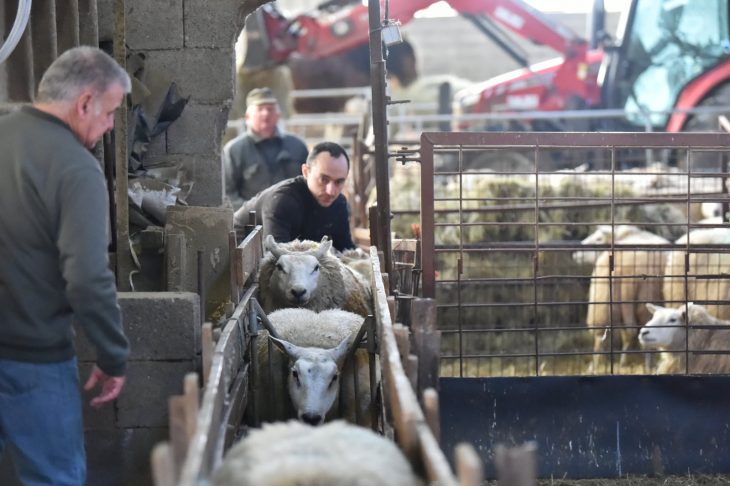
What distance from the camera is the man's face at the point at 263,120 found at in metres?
11.1

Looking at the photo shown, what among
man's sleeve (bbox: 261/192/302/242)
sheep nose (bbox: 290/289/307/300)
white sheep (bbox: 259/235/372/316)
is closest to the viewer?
sheep nose (bbox: 290/289/307/300)

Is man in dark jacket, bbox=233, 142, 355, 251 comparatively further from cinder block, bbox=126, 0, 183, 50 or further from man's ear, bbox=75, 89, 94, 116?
man's ear, bbox=75, 89, 94, 116

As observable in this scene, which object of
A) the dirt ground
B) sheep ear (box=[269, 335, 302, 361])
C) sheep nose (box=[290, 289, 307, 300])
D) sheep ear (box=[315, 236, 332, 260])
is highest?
sheep ear (box=[315, 236, 332, 260])

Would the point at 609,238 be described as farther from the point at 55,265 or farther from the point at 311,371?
the point at 55,265

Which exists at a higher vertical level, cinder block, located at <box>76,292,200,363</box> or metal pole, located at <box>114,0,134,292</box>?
metal pole, located at <box>114,0,134,292</box>

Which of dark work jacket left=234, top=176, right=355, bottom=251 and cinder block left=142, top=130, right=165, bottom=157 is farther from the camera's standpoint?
dark work jacket left=234, top=176, right=355, bottom=251

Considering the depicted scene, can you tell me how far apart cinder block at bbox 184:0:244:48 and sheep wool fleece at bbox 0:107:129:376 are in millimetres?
3841

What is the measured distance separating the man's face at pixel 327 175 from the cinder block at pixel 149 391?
2.74 m

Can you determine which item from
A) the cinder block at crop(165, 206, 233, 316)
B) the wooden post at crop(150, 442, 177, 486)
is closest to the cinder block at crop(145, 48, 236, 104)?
the cinder block at crop(165, 206, 233, 316)

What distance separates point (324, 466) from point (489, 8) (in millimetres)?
20217

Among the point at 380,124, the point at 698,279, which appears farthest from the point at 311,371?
the point at 698,279

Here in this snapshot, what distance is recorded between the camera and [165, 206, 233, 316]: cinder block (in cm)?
668

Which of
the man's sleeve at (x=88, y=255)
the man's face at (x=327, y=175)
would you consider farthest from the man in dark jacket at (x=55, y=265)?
the man's face at (x=327, y=175)

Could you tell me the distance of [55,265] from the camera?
167 inches
